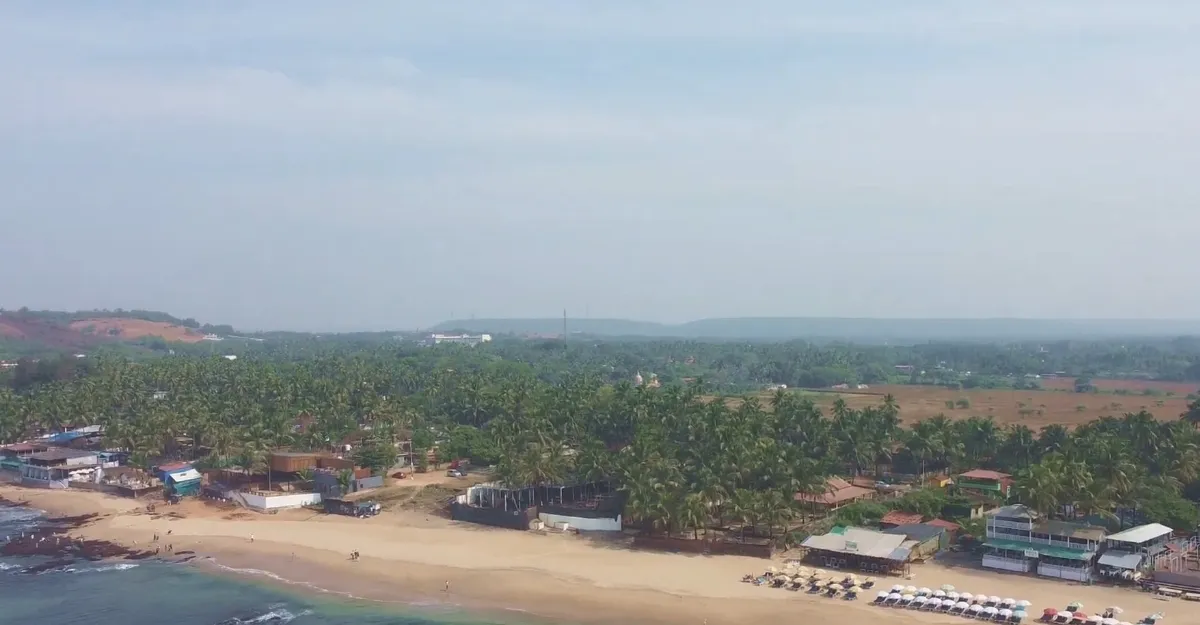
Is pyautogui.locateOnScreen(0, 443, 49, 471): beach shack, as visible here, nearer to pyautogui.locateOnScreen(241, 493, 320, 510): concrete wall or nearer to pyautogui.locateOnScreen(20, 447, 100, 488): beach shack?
pyautogui.locateOnScreen(20, 447, 100, 488): beach shack

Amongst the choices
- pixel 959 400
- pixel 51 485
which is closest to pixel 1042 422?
pixel 959 400

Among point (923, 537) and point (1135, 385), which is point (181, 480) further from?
point (1135, 385)

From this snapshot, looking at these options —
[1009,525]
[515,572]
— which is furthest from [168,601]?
[1009,525]

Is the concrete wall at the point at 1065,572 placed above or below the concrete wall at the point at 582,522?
above

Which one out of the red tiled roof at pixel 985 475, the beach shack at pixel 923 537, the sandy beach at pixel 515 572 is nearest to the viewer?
the sandy beach at pixel 515 572

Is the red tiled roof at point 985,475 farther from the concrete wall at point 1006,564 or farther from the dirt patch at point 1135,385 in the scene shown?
the dirt patch at point 1135,385

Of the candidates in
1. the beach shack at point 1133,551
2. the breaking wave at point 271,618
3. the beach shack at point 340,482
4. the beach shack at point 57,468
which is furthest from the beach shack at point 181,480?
the beach shack at point 1133,551

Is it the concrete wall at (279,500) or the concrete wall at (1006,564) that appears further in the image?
the concrete wall at (279,500)
